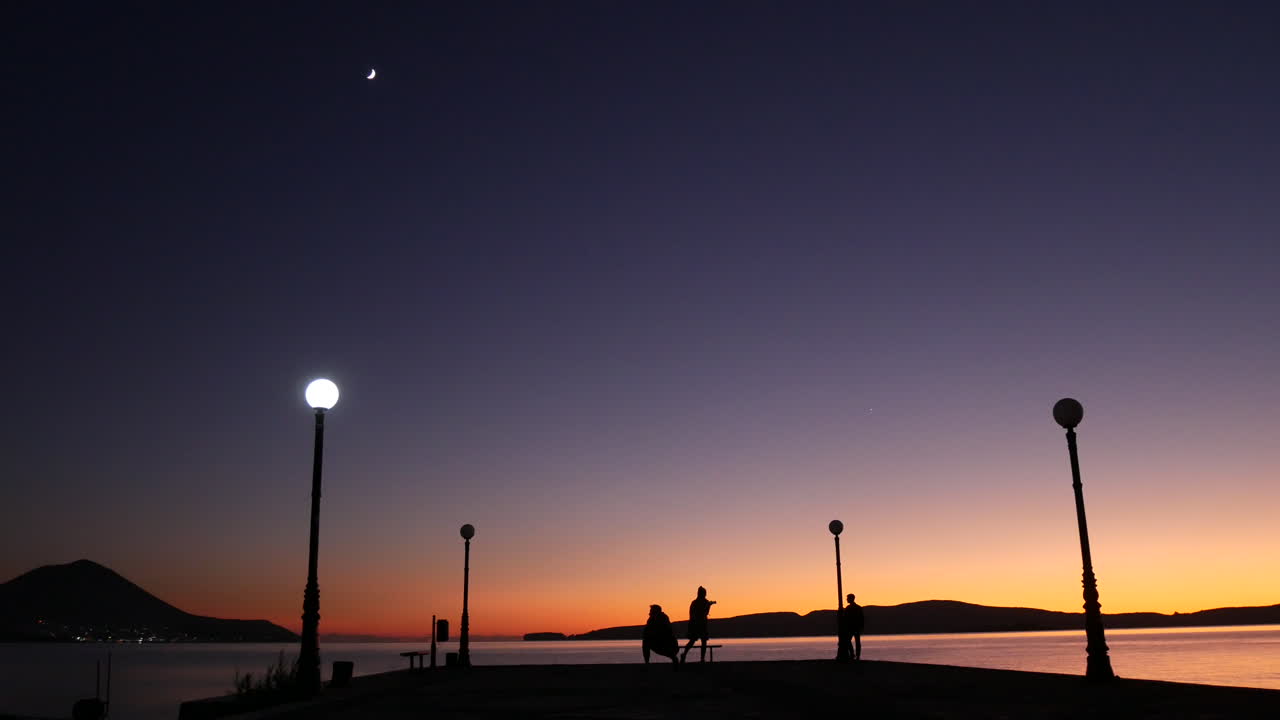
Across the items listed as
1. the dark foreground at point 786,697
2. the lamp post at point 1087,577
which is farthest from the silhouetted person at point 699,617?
the lamp post at point 1087,577

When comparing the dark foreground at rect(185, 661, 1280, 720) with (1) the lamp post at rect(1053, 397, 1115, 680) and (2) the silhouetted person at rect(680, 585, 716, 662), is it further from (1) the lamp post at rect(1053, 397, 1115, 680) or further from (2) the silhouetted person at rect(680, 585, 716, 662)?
(2) the silhouetted person at rect(680, 585, 716, 662)

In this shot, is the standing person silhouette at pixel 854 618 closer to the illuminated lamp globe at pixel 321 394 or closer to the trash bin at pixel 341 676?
the trash bin at pixel 341 676

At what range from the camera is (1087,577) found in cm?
1864

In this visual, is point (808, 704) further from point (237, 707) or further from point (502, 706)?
point (237, 707)

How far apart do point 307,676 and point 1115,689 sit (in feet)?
43.7

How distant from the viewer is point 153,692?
12550cm

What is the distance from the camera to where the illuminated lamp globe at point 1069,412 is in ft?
65.1

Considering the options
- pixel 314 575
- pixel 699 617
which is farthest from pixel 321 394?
pixel 699 617

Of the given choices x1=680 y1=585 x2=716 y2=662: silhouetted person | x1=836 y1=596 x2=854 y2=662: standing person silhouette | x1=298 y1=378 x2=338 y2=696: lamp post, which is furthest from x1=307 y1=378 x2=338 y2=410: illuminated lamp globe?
x1=836 y1=596 x2=854 y2=662: standing person silhouette

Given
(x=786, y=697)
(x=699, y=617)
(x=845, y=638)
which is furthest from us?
(x=845, y=638)

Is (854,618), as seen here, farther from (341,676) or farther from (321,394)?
(321,394)

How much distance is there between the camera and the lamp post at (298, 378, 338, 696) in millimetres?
18734

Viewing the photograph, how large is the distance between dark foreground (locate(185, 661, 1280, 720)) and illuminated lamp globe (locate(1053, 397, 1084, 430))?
454 centimetres

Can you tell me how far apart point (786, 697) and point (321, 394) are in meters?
9.73
